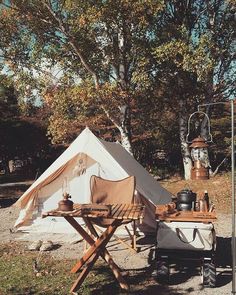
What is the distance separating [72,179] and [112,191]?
6.66 ft

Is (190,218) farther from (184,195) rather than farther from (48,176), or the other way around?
(48,176)

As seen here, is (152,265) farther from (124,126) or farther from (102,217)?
(124,126)

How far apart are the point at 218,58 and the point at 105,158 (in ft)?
30.0

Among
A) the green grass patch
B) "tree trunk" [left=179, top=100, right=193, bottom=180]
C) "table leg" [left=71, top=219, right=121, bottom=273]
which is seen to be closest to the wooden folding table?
"table leg" [left=71, top=219, right=121, bottom=273]

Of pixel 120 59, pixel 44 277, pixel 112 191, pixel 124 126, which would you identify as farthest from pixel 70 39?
pixel 44 277

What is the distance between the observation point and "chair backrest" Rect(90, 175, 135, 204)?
6.69m

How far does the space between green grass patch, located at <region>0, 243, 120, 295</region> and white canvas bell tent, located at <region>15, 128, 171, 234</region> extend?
5.73 ft

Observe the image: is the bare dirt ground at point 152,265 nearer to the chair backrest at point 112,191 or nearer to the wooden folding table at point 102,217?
the wooden folding table at point 102,217

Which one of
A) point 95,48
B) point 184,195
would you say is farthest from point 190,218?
point 95,48

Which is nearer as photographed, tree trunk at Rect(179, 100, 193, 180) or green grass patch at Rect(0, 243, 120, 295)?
green grass patch at Rect(0, 243, 120, 295)

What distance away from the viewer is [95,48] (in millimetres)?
15273

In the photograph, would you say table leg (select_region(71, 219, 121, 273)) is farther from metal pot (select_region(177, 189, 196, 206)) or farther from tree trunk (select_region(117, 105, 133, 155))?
tree trunk (select_region(117, 105, 133, 155))

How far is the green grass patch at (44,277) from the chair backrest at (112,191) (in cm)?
98

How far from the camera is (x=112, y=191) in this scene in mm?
6910
